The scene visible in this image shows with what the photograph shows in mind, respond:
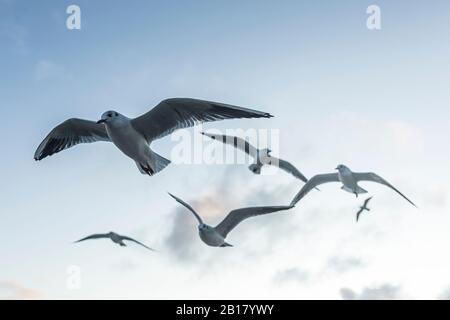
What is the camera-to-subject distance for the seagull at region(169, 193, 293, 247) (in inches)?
424

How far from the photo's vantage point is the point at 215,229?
1109 cm

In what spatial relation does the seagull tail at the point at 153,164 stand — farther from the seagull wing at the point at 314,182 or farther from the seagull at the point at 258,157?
the seagull wing at the point at 314,182

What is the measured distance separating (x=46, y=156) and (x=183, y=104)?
2783 millimetres

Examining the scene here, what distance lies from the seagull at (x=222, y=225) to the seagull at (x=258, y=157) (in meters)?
2.08

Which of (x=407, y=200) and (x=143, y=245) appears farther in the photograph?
(x=143, y=245)

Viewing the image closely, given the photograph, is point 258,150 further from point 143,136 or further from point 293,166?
point 143,136

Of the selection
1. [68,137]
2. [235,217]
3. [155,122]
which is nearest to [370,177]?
[235,217]

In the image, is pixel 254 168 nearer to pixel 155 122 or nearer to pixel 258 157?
pixel 258 157

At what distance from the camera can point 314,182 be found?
553 inches

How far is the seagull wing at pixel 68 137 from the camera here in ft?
Answer: 31.6

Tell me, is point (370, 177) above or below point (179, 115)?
below

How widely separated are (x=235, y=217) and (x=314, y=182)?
353 cm

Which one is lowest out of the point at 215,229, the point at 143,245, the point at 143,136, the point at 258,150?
the point at 143,245
